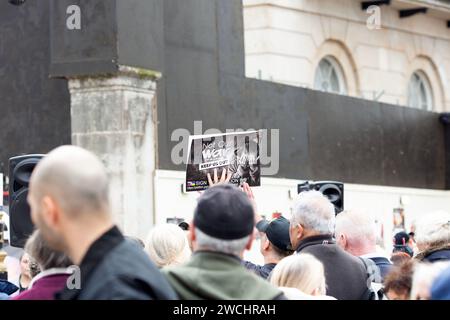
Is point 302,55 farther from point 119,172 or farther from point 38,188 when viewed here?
point 38,188

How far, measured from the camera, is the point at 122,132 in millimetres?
15453

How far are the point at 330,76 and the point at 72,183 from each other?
22008 mm

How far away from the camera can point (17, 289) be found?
916 cm

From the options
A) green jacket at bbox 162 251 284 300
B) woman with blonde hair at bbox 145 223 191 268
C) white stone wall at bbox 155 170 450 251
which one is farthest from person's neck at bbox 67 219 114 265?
white stone wall at bbox 155 170 450 251

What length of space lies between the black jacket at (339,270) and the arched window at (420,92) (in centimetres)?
2068

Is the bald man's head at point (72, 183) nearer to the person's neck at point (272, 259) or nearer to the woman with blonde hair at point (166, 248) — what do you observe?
the woman with blonde hair at point (166, 248)

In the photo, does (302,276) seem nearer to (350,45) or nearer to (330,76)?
(330,76)

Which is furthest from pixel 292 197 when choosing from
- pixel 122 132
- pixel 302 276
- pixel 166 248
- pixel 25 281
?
pixel 302 276

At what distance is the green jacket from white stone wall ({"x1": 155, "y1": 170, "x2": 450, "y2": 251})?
851 cm

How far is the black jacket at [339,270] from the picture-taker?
812cm

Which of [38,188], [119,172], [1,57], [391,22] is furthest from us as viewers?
[391,22]
